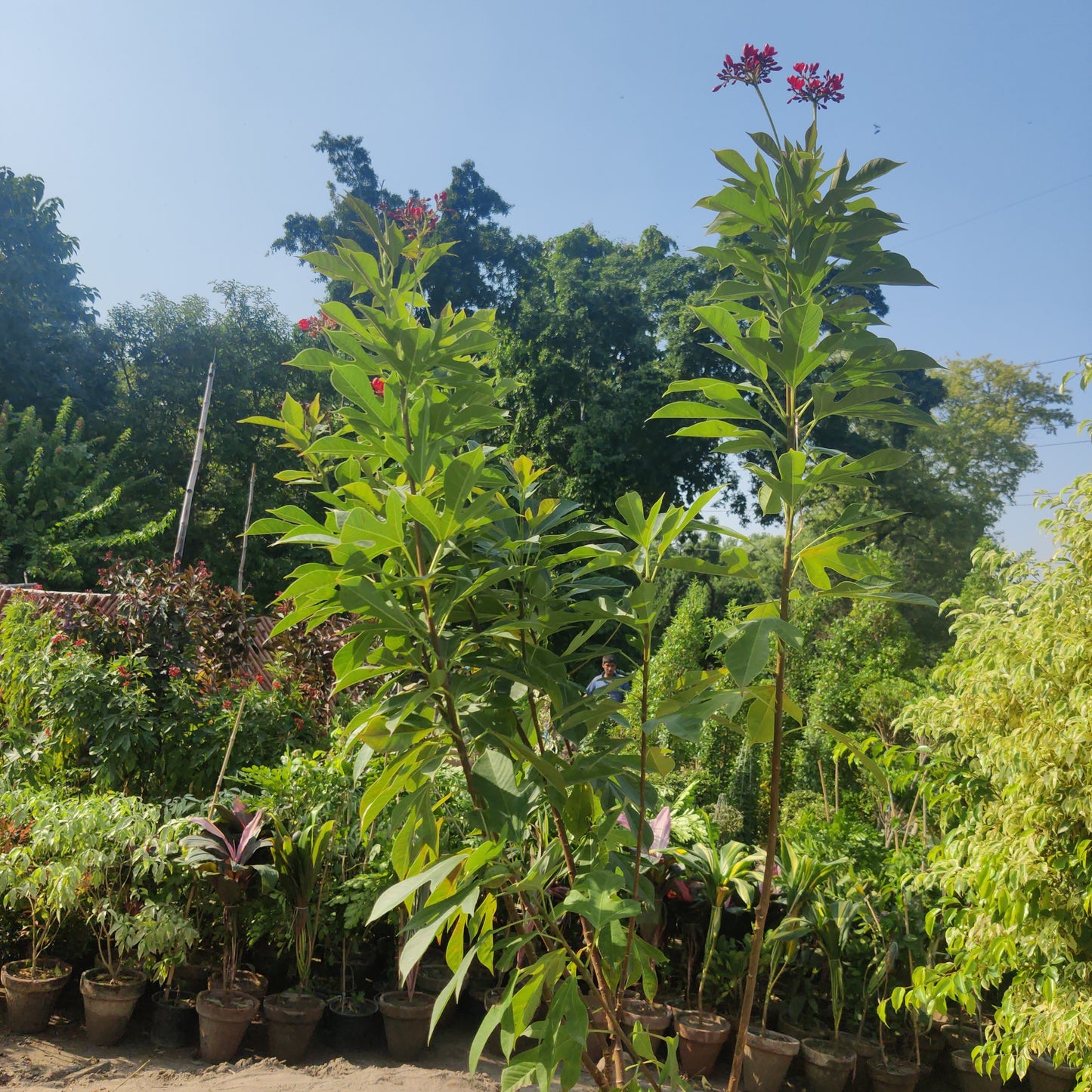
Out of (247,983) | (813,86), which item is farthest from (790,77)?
(247,983)

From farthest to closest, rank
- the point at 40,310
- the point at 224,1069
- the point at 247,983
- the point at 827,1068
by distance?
the point at 40,310, the point at 247,983, the point at 827,1068, the point at 224,1069

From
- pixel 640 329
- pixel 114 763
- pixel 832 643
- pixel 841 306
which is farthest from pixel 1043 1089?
pixel 640 329

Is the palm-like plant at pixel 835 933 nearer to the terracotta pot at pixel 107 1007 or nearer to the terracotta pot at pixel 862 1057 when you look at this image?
the terracotta pot at pixel 862 1057

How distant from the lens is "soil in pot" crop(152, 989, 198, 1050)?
3264 millimetres

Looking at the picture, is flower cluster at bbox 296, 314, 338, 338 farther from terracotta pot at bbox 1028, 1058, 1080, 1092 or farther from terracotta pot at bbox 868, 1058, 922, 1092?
terracotta pot at bbox 1028, 1058, 1080, 1092

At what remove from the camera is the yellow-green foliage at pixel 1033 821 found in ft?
7.73

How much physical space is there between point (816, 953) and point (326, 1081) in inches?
78.0

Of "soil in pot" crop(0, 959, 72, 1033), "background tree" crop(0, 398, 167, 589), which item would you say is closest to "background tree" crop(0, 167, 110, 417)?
"background tree" crop(0, 398, 167, 589)

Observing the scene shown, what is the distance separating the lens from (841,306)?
4.19 ft

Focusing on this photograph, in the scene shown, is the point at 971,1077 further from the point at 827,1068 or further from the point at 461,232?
the point at 461,232

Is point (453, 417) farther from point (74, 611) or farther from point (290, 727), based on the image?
point (74, 611)

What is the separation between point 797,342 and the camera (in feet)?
3.73

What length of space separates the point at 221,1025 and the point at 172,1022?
29cm

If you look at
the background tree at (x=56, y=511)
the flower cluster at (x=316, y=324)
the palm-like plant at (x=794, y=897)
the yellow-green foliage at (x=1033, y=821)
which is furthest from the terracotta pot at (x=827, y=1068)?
the background tree at (x=56, y=511)
